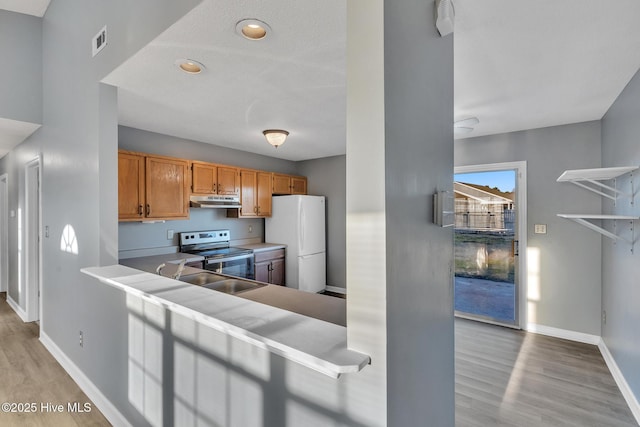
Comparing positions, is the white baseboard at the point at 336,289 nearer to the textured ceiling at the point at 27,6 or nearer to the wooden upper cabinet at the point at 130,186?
the wooden upper cabinet at the point at 130,186

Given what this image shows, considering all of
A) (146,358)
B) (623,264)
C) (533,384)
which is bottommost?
(533,384)

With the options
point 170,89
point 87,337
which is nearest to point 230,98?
point 170,89

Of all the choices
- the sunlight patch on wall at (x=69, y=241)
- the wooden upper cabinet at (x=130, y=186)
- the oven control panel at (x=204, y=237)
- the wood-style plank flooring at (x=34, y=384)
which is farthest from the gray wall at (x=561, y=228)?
the sunlight patch on wall at (x=69, y=241)

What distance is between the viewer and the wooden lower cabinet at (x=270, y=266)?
14.5ft

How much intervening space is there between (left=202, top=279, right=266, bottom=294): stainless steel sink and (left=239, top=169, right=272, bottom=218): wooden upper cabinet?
7.35ft

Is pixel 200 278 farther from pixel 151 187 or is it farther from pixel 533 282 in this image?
pixel 533 282

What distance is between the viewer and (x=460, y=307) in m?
4.21

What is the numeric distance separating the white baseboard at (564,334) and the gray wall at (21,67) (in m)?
6.07

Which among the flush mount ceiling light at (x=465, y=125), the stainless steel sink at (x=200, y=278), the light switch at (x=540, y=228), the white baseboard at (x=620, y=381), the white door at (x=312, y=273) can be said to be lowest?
the white baseboard at (x=620, y=381)

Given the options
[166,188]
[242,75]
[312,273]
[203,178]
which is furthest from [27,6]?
[312,273]

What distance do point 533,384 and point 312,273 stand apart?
3.14m

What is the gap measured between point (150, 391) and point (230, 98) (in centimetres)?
215

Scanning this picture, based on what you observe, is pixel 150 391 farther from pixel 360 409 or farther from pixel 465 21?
pixel 465 21

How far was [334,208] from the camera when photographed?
5344 mm
